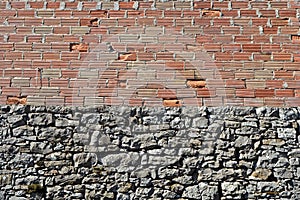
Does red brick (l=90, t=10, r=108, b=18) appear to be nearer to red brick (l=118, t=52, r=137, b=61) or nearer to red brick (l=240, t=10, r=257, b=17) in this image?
red brick (l=118, t=52, r=137, b=61)

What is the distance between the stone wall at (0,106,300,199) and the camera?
4.59m

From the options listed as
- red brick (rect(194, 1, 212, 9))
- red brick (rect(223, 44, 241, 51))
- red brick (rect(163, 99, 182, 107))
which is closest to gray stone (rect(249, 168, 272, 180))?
red brick (rect(163, 99, 182, 107))

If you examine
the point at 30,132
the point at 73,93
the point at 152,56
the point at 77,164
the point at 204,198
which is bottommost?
the point at 204,198

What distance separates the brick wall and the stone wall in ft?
0.48

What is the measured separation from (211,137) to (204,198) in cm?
60

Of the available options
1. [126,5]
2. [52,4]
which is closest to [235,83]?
[126,5]

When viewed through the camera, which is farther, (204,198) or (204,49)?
(204,49)

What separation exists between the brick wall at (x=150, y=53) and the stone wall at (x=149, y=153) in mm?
147

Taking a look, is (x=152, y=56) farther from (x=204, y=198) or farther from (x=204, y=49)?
(x=204, y=198)

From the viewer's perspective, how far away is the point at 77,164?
15.2 ft

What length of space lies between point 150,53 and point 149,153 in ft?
3.42

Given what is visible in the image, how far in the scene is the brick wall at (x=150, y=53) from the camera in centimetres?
477

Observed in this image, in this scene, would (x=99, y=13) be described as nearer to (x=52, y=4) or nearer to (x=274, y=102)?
(x=52, y=4)

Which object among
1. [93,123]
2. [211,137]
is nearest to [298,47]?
[211,137]
